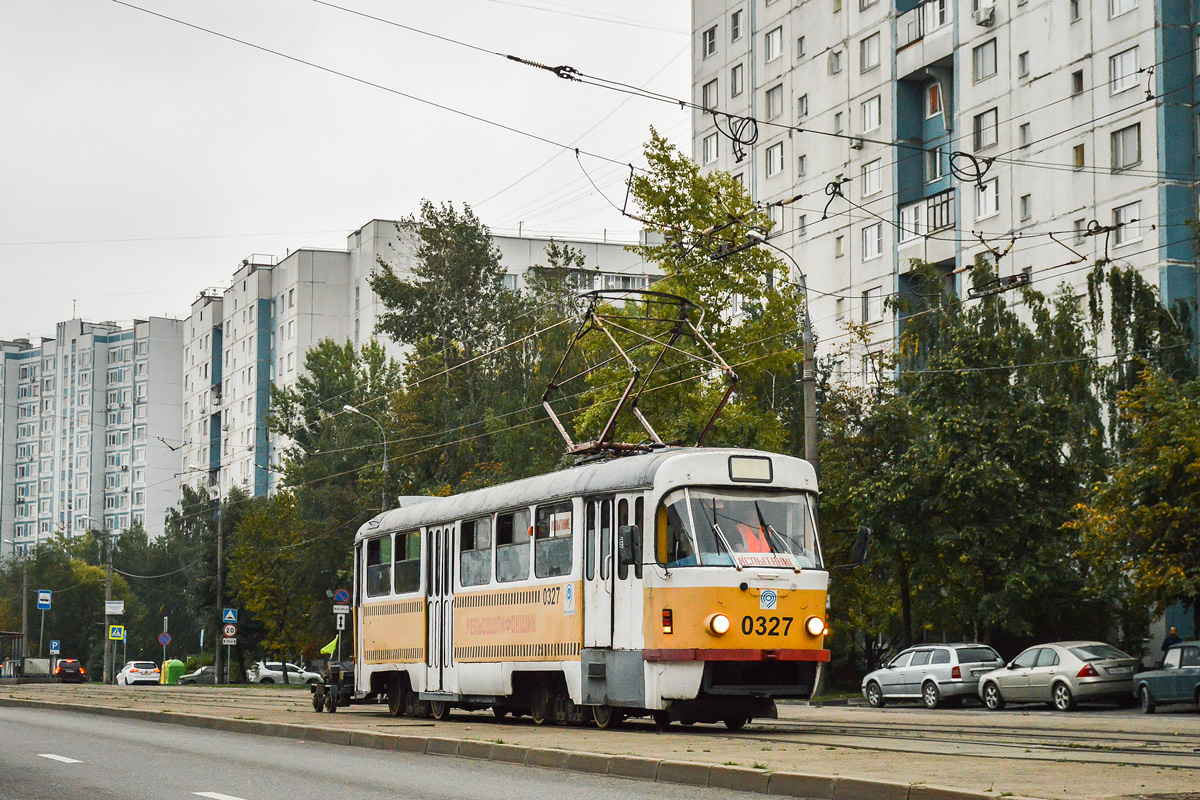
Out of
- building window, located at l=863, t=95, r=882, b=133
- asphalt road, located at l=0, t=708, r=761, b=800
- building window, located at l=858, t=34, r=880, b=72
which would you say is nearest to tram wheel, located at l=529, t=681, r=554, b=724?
asphalt road, located at l=0, t=708, r=761, b=800

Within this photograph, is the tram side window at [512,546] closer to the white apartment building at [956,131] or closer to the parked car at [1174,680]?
the parked car at [1174,680]

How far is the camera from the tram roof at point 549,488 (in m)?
17.8

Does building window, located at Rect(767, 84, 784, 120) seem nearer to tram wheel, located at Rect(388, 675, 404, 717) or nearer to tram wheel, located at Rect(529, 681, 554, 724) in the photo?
tram wheel, located at Rect(388, 675, 404, 717)

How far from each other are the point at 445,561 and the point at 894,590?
66.8ft

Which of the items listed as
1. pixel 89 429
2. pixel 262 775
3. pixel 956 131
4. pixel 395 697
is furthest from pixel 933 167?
pixel 89 429

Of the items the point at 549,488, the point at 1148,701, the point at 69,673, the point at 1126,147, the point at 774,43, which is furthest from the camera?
the point at 69,673

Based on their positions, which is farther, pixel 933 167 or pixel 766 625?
pixel 933 167

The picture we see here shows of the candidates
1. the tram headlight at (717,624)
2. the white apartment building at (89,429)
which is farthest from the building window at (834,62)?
the white apartment building at (89,429)

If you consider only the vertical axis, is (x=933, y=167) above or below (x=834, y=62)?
below

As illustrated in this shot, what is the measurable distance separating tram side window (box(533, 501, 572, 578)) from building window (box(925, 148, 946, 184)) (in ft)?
133

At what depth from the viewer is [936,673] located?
31562 mm

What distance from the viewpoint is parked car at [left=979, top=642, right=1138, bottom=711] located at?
1088 inches

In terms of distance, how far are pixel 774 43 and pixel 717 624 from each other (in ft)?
173

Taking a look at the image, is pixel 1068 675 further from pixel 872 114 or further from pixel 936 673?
pixel 872 114
